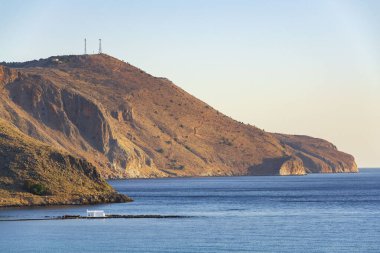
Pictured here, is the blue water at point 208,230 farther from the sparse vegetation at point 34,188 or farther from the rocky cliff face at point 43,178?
the sparse vegetation at point 34,188

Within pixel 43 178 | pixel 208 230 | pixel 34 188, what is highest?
pixel 43 178

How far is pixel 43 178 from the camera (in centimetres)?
11575

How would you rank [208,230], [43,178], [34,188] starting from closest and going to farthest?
1. [208,230]
2. [34,188]
3. [43,178]

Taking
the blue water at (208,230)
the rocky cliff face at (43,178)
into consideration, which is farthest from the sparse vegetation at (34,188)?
the blue water at (208,230)

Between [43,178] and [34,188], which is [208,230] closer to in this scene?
[34,188]

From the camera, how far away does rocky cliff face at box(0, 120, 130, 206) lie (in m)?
113

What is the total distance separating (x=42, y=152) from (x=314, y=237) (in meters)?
53.6

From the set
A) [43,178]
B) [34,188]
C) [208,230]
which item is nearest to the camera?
[208,230]

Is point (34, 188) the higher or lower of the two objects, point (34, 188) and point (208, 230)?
the higher

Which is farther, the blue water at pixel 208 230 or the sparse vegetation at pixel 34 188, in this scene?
the sparse vegetation at pixel 34 188

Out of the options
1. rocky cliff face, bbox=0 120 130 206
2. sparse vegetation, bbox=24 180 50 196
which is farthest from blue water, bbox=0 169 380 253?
sparse vegetation, bbox=24 180 50 196

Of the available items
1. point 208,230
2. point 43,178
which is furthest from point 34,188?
point 208,230

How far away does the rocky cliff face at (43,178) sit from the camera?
112875 millimetres

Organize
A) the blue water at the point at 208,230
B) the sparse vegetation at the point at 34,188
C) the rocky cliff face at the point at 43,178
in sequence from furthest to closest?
1. the sparse vegetation at the point at 34,188
2. the rocky cliff face at the point at 43,178
3. the blue water at the point at 208,230
